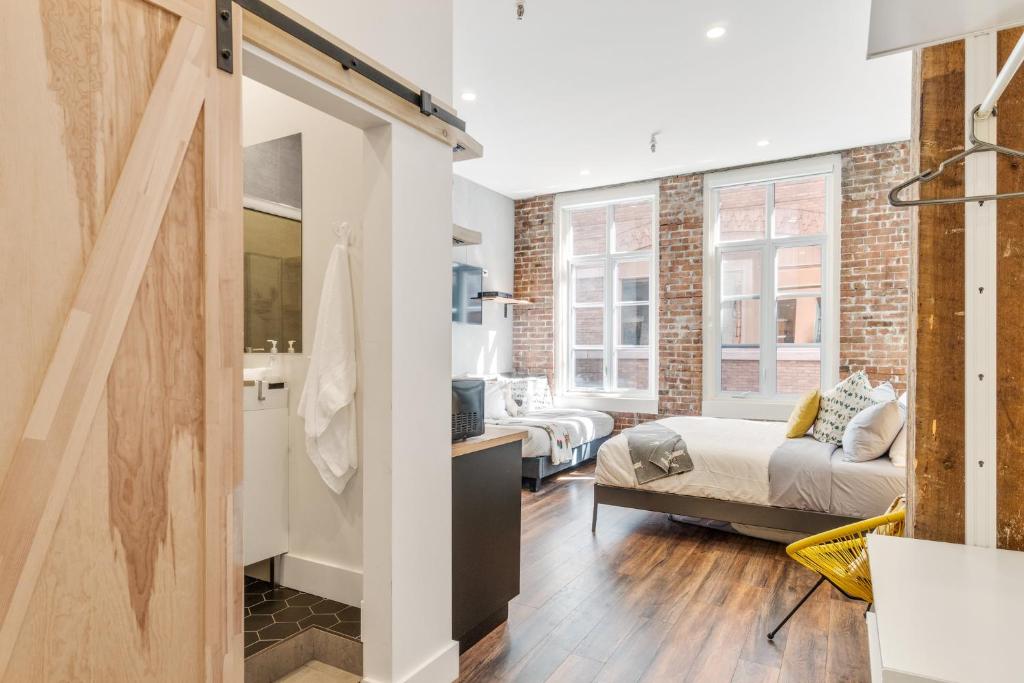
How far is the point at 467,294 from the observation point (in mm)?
5895

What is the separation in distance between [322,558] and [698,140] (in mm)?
4386

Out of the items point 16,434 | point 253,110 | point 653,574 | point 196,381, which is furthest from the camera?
point 653,574

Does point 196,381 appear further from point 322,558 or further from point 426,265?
point 322,558

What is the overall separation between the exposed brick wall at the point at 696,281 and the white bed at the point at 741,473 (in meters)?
1.59

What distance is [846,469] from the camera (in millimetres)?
3117

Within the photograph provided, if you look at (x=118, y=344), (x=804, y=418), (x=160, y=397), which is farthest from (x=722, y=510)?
(x=118, y=344)

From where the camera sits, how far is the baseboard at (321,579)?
2.25 metres

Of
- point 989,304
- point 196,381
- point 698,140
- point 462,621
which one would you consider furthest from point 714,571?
point 698,140

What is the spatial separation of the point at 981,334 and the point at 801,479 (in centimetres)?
221

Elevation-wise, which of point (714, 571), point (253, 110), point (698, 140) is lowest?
point (714, 571)

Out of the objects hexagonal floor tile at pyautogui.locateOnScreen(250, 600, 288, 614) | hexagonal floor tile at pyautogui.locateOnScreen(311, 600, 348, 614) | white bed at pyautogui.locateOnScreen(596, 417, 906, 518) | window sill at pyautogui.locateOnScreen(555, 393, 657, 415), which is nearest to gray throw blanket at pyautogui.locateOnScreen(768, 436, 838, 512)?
white bed at pyautogui.locateOnScreen(596, 417, 906, 518)

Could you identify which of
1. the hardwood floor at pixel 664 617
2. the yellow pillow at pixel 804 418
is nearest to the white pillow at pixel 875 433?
the yellow pillow at pixel 804 418

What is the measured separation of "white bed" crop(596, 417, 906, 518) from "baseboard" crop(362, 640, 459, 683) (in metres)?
1.88

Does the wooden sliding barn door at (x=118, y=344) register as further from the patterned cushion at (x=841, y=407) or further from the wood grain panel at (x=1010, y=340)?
the patterned cushion at (x=841, y=407)
